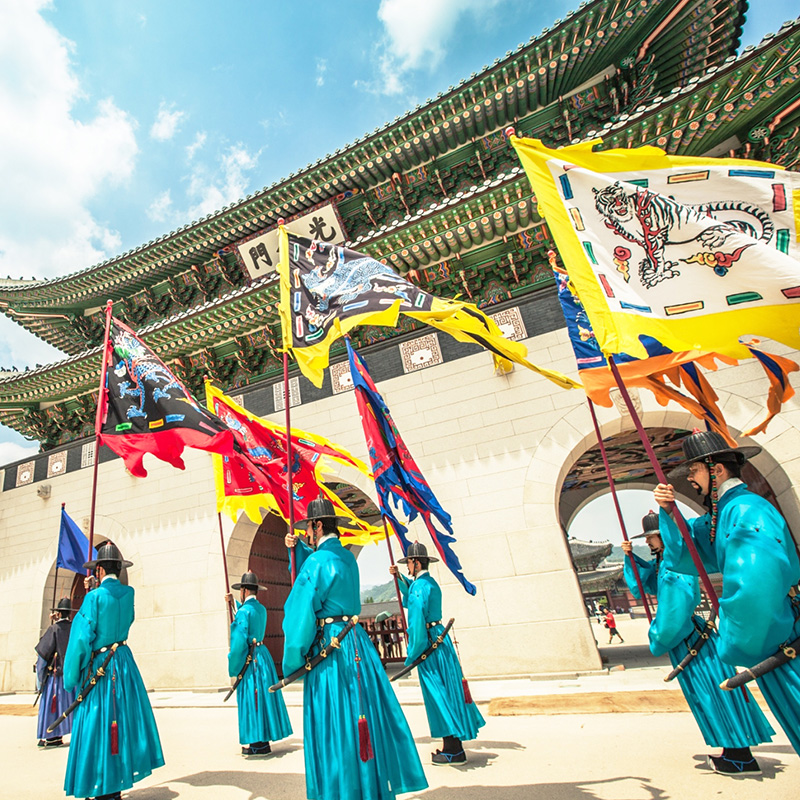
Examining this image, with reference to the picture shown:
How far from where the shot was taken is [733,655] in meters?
2.02

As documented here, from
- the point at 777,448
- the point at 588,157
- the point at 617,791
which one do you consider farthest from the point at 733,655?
the point at 777,448

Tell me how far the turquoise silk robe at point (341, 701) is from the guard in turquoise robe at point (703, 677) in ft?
6.33

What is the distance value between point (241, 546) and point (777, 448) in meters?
8.87

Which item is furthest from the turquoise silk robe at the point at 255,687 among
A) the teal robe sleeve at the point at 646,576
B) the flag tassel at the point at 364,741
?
the teal robe sleeve at the point at 646,576

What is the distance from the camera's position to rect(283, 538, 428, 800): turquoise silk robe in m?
2.58

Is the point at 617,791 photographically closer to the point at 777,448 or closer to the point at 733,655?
the point at 733,655

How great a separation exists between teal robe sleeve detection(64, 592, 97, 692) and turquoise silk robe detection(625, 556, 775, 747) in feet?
13.6

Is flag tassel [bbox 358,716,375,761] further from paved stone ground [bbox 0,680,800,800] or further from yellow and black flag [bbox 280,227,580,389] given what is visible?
yellow and black flag [bbox 280,227,580,389]

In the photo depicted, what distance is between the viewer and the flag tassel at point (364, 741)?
2.57 metres

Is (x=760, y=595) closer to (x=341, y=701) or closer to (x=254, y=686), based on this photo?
(x=341, y=701)

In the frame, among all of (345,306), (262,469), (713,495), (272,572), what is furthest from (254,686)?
(272,572)

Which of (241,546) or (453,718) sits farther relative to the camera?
(241,546)

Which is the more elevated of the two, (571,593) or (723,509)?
(723,509)

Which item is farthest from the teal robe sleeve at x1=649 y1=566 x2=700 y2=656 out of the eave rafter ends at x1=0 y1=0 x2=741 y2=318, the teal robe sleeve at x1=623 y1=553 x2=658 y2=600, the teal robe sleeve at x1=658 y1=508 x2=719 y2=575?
the eave rafter ends at x1=0 y1=0 x2=741 y2=318
